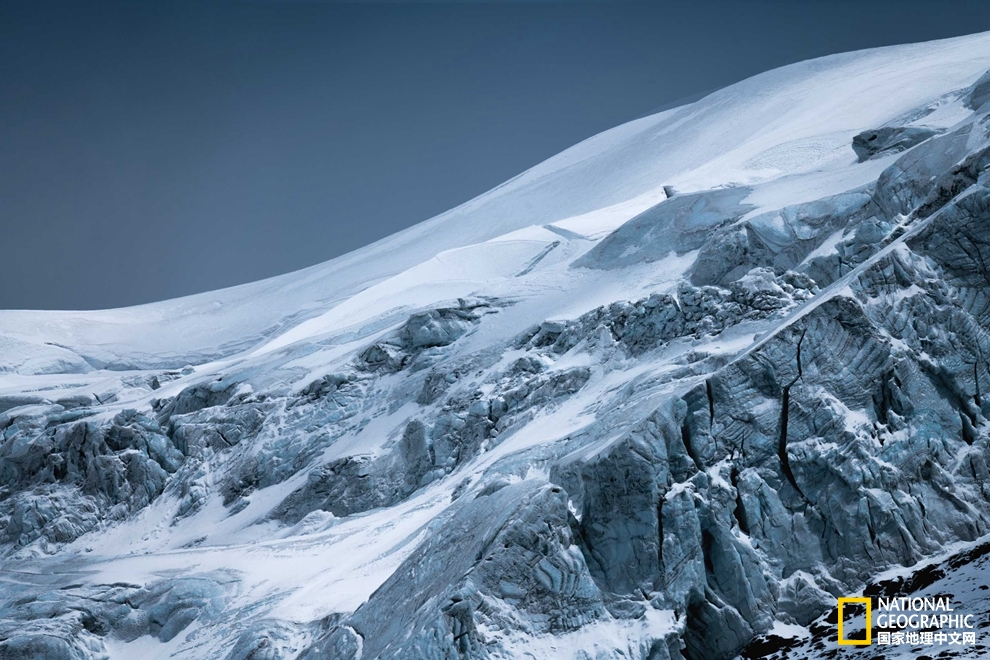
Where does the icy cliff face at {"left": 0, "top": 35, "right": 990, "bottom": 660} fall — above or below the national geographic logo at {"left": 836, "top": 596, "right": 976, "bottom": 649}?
above

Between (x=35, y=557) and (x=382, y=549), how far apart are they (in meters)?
23.8

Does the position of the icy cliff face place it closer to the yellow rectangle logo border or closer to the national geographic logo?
the yellow rectangle logo border

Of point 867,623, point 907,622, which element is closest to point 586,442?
point 867,623

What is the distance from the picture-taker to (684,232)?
194 feet

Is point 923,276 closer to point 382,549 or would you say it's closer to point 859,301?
point 859,301

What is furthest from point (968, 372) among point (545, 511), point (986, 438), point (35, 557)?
point (35, 557)

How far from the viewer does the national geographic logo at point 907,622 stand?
26.0m

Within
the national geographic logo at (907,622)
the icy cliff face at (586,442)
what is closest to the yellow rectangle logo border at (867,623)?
the national geographic logo at (907,622)

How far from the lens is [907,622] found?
2758 cm

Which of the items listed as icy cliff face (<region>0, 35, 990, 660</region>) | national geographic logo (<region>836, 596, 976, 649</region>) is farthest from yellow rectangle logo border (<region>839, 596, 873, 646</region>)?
icy cliff face (<region>0, 35, 990, 660</region>)

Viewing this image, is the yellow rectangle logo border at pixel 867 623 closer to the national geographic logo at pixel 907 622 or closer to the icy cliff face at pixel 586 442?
the national geographic logo at pixel 907 622

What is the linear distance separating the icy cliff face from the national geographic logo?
4.20ft

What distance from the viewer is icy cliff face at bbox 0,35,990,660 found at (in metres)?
32.3

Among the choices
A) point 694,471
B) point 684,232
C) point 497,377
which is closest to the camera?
point 694,471
